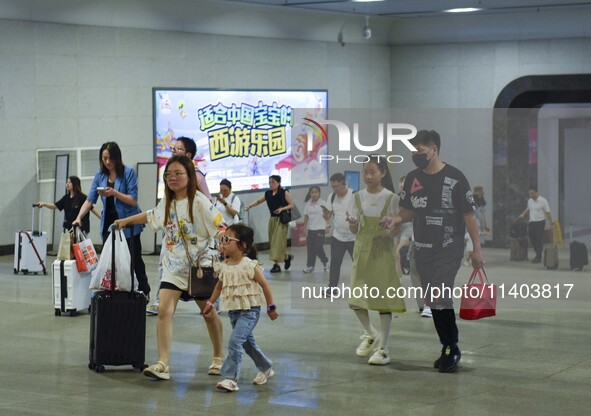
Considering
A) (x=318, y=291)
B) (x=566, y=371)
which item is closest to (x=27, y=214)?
(x=318, y=291)

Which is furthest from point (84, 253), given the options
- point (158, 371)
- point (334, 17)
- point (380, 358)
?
point (334, 17)

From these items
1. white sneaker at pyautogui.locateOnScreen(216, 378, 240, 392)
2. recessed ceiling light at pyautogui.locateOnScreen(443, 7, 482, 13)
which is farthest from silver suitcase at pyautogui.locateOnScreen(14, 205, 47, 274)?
recessed ceiling light at pyautogui.locateOnScreen(443, 7, 482, 13)

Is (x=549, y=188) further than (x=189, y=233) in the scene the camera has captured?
Yes

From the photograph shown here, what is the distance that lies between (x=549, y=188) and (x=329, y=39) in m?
7.07

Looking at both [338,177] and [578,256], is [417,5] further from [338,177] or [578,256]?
[338,177]

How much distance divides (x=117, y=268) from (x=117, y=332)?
52cm

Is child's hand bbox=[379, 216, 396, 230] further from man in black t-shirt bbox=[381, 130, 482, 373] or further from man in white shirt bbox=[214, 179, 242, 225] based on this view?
man in white shirt bbox=[214, 179, 242, 225]

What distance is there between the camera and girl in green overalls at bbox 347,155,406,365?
978 centimetres

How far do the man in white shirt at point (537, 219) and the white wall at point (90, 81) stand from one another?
12.0ft

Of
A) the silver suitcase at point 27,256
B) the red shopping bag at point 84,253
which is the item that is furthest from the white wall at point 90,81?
the red shopping bag at point 84,253

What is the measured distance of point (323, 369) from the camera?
952cm

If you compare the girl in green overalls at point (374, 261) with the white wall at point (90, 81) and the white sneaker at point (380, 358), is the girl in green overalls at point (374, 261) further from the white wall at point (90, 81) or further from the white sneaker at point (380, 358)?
the white wall at point (90, 81)

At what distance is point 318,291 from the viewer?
1468 centimetres

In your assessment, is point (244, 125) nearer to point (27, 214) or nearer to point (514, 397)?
point (27, 214)
